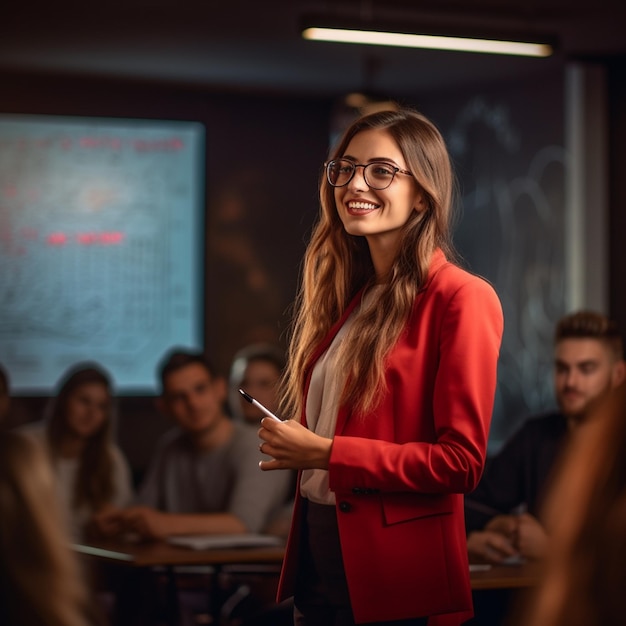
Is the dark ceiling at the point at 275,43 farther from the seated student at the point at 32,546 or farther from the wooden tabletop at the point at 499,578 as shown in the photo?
the seated student at the point at 32,546

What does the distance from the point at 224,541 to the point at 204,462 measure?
93 centimetres

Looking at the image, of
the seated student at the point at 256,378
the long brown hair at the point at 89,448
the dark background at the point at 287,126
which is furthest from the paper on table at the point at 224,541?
the dark background at the point at 287,126

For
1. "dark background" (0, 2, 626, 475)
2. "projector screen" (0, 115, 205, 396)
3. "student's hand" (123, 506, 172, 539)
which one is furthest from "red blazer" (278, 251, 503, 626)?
"projector screen" (0, 115, 205, 396)

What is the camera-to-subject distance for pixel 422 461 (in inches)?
70.9

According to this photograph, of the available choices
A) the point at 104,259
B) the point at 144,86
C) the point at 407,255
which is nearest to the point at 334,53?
the point at 144,86

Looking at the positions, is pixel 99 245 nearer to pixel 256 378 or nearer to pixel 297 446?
pixel 256 378

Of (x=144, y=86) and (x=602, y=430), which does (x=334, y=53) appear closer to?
(x=144, y=86)

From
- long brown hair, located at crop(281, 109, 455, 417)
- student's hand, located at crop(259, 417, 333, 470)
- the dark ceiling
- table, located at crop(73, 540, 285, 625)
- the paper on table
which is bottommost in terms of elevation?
table, located at crop(73, 540, 285, 625)

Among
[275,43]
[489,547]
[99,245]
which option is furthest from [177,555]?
[99,245]

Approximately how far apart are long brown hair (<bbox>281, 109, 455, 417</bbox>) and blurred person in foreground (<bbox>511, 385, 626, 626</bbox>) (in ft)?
2.97

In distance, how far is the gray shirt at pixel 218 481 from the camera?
421 centimetres

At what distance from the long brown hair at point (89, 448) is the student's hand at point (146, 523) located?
2.40 ft

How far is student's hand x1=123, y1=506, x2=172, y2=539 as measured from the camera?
12.3ft

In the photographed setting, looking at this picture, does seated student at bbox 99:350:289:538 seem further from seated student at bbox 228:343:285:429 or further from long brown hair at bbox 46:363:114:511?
seated student at bbox 228:343:285:429
